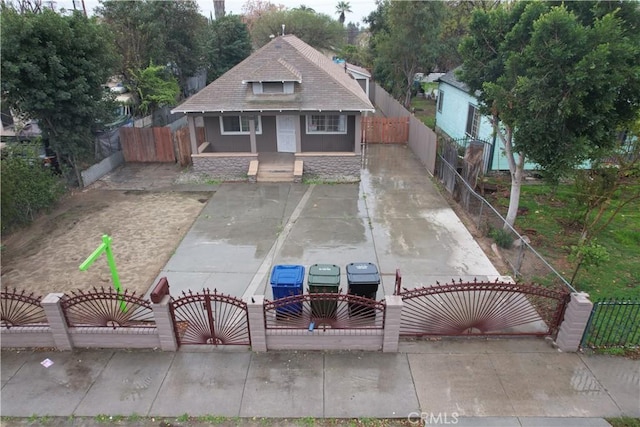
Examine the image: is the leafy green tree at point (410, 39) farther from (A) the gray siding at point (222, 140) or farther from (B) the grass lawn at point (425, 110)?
(A) the gray siding at point (222, 140)

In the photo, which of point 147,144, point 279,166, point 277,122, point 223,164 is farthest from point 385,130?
point 147,144

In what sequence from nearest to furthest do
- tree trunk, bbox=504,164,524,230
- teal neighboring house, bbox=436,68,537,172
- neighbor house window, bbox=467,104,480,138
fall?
tree trunk, bbox=504,164,524,230
teal neighboring house, bbox=436,68,537,172
neighbor house window, bbox=467,104,480,138

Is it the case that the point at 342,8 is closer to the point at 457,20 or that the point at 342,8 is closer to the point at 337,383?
the point at 457,20

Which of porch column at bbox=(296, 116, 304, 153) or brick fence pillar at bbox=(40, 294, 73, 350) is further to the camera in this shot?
porch column at bbox=(296, 116, 304, 153)

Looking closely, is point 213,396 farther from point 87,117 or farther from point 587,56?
point 87,117

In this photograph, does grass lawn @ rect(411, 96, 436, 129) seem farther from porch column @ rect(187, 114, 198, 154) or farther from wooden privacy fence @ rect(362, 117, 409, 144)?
porch column @ rect(187, 114, 198, 154)

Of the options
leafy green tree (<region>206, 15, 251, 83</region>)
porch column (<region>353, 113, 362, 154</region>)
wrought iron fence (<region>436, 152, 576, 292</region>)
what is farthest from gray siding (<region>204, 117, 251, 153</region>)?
leafy green tree (<region>206, 15, 251, 83</region>)
